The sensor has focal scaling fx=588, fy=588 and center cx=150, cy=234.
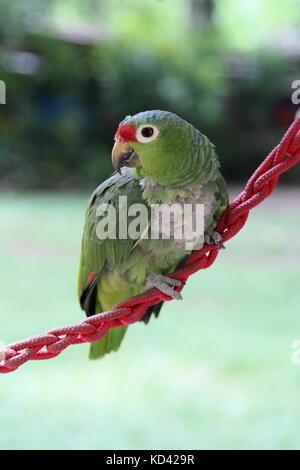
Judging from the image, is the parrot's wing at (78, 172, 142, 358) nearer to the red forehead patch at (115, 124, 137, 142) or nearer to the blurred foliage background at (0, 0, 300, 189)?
the red forehead patch at (115, 124, 137, 142)

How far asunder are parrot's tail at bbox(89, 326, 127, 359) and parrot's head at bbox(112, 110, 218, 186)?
31cm

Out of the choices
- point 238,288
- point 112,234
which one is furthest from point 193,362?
point 112,234

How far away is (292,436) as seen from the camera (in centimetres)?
154

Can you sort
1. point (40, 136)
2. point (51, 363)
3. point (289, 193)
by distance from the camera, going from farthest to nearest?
point (40, 136) < point (289, 193) < point (51, 363)

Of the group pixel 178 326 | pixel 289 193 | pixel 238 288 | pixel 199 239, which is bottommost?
pixel 199 239

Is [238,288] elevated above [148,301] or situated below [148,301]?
above

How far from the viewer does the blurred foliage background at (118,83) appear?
4102 mm

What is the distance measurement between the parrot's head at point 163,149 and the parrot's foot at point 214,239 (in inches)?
3.0

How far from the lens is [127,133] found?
66cm

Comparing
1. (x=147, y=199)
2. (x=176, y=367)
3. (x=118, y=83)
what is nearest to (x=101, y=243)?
(x=147, y=199)

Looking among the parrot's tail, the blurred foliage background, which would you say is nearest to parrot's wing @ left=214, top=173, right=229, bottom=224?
the parrot's tail

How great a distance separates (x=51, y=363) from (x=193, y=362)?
484 millimetres

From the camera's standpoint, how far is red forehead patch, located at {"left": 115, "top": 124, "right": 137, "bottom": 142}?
0.65 m
